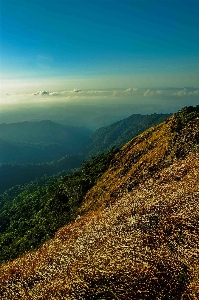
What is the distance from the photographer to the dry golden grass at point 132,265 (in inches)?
319

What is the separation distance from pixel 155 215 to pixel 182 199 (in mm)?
1721

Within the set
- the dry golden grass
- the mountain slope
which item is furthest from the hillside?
the mountain slope

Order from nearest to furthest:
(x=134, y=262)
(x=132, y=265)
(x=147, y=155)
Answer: (x=132, y=265) → (x=134, y=262) → (x=147, y=155)

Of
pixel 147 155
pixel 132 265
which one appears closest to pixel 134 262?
pixel 132 265

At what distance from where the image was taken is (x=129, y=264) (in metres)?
8.88

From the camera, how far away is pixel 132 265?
28.9 feet

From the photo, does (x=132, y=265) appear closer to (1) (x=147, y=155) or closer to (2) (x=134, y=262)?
(2) (x=134, y=262)

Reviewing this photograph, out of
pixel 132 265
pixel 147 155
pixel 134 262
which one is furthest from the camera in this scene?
pixel 147 155

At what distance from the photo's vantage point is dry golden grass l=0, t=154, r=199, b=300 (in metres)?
8.10

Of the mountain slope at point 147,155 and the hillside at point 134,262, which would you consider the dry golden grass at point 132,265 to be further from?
the mountain slope at point 147,155

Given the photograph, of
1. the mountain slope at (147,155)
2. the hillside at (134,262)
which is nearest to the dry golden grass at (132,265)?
the hillside at (134,262)

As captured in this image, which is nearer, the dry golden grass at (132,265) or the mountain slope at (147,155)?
the dry golden grass at (132,265)

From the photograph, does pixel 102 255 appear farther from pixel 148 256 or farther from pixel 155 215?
pixel 155 215

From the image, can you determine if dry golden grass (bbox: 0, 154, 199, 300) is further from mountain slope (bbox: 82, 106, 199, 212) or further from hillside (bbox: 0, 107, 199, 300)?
mountain slope (bbox: 82, 106, 199, 212)
